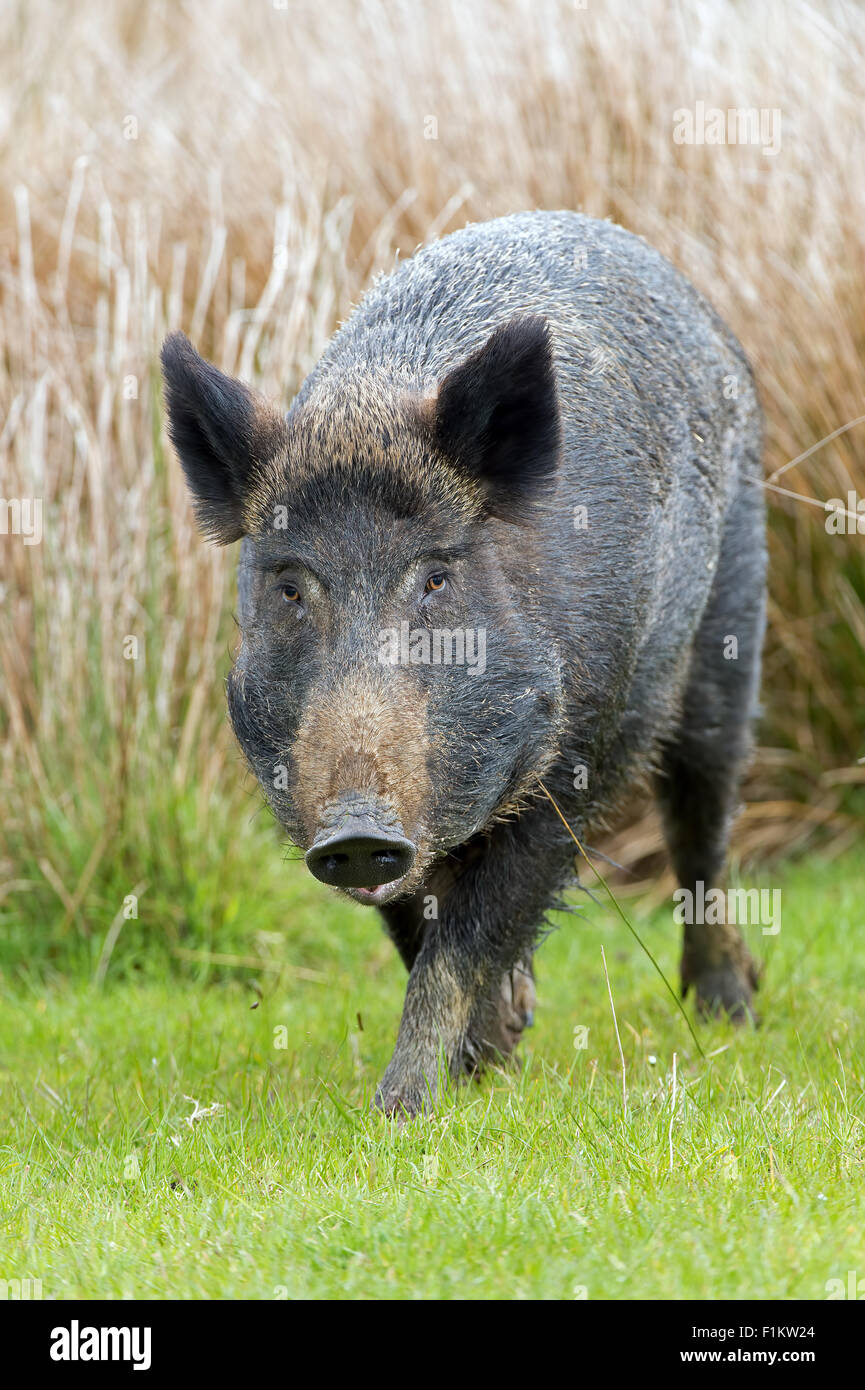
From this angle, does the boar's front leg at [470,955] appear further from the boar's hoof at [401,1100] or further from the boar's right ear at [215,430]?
the boar's right ear at [215,430]

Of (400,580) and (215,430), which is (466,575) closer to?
(400,580)

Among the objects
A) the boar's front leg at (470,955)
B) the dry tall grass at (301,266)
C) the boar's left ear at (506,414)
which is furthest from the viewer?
the dry tall grass at (301,266)

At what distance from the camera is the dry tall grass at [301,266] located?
6777mm

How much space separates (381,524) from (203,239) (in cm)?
507

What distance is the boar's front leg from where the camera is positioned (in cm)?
439

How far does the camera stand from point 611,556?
4.71m

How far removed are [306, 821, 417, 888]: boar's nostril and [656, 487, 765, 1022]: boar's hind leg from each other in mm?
2415

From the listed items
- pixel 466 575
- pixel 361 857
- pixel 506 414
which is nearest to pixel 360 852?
pixel 361 857

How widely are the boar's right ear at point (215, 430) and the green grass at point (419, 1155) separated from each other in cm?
156

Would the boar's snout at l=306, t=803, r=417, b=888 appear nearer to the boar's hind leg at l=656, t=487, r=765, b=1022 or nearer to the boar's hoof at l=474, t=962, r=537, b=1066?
the boar's hoof at l=474, t=962, r=537, b=1066

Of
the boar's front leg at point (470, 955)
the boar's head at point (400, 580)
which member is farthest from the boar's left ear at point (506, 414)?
the boar's front leg at point (470, 955)

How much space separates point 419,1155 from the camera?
391cm

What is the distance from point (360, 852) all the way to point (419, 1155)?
0.77 metres
